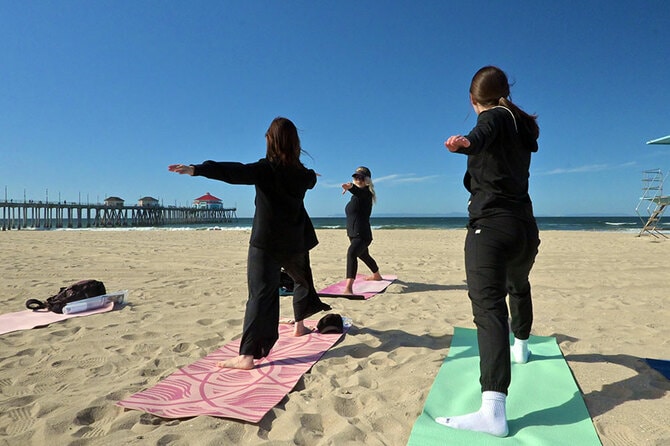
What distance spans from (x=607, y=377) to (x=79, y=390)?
3.53 metres

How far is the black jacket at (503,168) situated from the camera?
2041mm

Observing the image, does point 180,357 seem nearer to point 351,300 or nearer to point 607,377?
point 351,300

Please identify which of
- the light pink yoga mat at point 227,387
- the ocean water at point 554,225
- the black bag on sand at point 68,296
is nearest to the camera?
the light pink yoga mat at point 227,387

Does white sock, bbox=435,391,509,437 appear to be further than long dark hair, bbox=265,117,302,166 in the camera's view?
No

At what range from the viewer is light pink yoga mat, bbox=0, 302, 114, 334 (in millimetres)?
4023

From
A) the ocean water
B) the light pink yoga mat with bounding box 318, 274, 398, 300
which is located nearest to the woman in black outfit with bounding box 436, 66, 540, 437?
the light pink yoga mat with bounding box 318, 274, 398, 300

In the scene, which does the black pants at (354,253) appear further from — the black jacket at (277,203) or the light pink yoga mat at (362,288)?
the black jacket at (277,203)

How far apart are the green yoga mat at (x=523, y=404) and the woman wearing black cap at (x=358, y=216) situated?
2.83 m

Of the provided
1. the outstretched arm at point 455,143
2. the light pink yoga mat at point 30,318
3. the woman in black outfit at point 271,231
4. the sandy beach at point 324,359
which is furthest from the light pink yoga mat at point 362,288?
the outstretched arm at point 455,143

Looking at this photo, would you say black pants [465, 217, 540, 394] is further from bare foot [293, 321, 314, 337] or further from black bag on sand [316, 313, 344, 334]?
bare foot [293, 321, 314, 337]

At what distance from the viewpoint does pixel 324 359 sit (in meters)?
3.14

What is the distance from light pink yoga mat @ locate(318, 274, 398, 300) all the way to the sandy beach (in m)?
0.18

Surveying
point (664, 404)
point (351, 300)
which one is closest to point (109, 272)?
point (351, 300)

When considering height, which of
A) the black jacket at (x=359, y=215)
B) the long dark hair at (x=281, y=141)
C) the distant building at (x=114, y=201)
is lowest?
the black jacket at (x=359, y=215)
